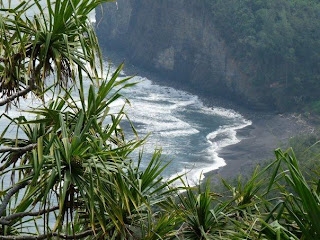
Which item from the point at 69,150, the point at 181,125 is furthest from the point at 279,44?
the point at 69,150

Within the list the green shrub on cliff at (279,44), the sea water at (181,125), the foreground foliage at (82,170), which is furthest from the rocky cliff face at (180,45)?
the foreground foliage at (82,170)

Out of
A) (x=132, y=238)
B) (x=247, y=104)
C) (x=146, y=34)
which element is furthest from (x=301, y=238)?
(x=146, y=34)

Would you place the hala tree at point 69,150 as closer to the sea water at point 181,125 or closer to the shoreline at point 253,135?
the shoreline at point 253,135

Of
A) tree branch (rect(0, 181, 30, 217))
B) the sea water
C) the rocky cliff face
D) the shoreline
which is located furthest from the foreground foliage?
the rocky cliff face

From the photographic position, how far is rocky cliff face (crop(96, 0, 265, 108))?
190ft

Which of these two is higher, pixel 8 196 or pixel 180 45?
pixel 8 196

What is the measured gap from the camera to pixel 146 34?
222 feet

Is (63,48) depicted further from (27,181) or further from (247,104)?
(247,104)

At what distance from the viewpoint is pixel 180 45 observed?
211ft

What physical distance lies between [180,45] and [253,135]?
864 inches

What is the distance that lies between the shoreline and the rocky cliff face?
161 centimetres

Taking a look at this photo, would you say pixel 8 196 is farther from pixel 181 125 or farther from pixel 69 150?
pixel 181 125

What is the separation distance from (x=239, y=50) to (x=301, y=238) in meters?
55.6

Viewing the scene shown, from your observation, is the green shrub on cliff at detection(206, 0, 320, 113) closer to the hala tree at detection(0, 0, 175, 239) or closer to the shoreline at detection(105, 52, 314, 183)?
the shoreline at detection(105, 52, 314, 183)
